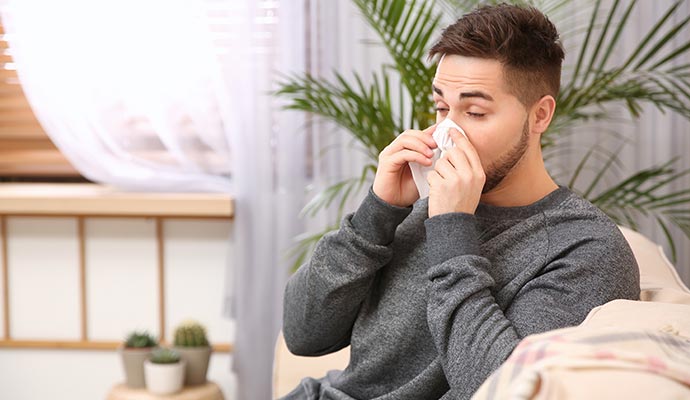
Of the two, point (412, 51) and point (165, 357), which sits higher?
point (412, 51)

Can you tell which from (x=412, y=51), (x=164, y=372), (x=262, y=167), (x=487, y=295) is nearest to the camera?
(x=487, y=295)

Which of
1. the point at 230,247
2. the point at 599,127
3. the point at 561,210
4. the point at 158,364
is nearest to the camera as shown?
the point at 561,210

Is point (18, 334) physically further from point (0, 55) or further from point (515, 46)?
point (515, 46)

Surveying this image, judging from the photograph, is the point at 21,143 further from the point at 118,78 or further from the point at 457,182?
the point at 457,182

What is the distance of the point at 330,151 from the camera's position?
2912mm

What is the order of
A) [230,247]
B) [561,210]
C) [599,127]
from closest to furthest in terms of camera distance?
[561,210], [599,127], [230,247]

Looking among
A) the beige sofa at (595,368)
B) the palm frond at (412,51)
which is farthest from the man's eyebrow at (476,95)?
the palm frond at (412,51)

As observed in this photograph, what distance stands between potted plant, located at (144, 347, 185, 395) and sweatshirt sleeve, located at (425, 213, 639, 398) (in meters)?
1.49

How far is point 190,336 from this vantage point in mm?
2787

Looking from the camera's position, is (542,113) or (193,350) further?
(193,350)

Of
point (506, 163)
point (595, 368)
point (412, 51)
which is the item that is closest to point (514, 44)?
point (506, 163)

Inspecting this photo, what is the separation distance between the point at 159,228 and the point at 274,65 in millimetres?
667

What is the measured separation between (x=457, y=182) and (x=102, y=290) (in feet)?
6.86

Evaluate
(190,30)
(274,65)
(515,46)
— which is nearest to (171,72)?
(190,30)
